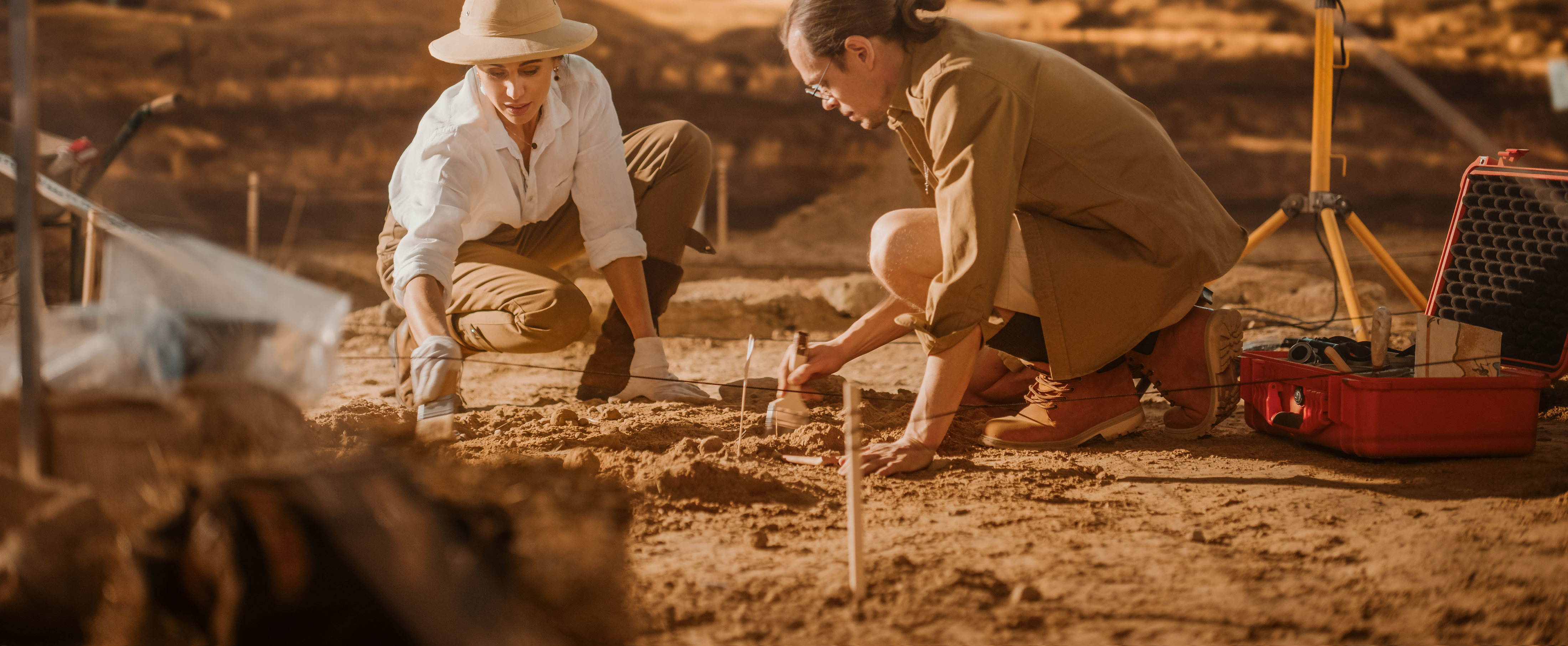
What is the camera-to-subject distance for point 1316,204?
326 centimetres

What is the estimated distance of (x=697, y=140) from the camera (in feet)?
10.3

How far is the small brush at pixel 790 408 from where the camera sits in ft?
8.19

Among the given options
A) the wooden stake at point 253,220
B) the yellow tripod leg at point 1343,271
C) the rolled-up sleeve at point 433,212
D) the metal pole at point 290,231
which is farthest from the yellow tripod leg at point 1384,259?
the metal pole at point 290,231

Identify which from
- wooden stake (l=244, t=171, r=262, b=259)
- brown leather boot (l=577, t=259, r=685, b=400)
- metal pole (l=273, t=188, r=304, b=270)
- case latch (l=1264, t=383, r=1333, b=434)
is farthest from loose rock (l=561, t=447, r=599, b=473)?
metal pole (l=273, t=188, r=304, b=270)

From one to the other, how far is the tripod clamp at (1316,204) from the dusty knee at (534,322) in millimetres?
2097

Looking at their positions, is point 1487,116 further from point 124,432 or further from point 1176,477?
point 124,432

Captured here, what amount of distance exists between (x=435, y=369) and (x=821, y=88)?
37.4 inches

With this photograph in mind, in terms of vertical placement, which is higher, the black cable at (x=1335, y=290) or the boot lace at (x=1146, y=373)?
the black cable at (x=1335, y=290)

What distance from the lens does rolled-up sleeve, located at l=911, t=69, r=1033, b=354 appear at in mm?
1921

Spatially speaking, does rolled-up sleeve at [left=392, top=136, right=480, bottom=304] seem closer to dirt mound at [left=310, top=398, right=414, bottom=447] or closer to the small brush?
dirt mound at [left=310, top=398, right=414, bottom=447]

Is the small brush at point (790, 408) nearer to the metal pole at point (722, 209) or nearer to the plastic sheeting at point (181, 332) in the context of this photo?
the plastic sheeting at point (181, 332)

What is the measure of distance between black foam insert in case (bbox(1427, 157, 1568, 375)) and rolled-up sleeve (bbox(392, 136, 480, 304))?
232 cm

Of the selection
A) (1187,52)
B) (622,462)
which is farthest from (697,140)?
(1187,52)

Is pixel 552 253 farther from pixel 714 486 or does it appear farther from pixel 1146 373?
pixel 1146 373
